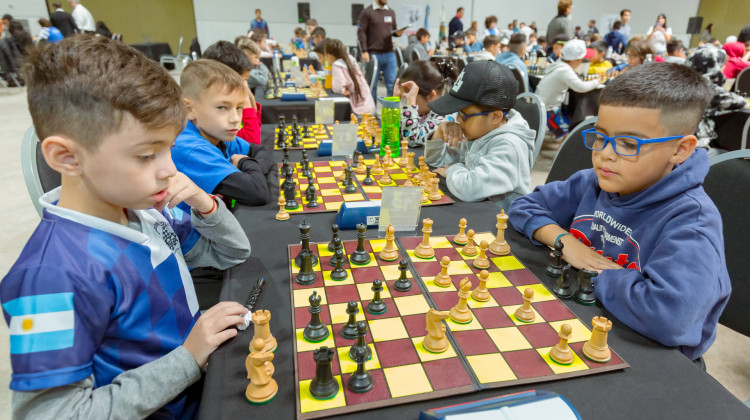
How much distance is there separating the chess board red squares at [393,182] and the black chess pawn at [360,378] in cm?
89

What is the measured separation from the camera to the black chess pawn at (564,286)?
1089 millimetres

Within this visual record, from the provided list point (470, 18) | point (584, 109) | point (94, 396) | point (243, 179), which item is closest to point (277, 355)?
point (94, 396)

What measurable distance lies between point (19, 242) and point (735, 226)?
13.5ft

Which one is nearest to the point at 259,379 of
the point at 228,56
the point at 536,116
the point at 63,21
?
the point at 536,116

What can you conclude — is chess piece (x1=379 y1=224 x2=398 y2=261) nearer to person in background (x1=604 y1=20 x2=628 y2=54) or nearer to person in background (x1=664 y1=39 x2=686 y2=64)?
person in background (x1=664 y1=39 x2=686 y2=64)

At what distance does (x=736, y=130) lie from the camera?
3.52 metres

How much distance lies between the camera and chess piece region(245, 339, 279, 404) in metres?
0.76

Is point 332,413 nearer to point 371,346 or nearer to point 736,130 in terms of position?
point 371,346

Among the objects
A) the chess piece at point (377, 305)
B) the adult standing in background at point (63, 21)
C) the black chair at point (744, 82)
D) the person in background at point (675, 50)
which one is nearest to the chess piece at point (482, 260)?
the chess piece at point (377, 305)

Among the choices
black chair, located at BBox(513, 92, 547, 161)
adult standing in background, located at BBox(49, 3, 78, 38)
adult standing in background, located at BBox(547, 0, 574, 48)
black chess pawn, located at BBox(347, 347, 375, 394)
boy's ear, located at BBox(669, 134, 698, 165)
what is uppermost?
adult standing in background, located at BBox(49, 3, 78, 38)

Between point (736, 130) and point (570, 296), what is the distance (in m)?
3.58

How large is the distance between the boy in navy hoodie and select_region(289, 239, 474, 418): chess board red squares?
47 centimetres

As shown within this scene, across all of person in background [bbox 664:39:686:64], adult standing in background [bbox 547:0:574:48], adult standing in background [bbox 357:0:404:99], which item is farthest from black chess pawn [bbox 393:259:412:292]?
adult standing in background [bbox 547:0:574:48]

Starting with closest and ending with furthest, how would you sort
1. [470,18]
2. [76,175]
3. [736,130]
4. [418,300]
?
[76,175], [418,300], [736,130], [470,18]
